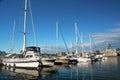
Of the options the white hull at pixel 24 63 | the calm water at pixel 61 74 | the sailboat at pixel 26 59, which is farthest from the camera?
the sailboat at pixel 26 59

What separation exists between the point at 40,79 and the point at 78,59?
62.2 meters

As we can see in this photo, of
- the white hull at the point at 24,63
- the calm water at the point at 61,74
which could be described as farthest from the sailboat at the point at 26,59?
the calm water at the point at 61,74

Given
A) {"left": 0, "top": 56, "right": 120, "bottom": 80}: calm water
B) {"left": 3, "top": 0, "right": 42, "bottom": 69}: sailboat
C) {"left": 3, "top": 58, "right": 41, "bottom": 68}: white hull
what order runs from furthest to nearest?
{"left": 3, "top": 0, "right": 42, "bottom": 69}: sailboat
{"left": 3, "top": 58, "right": 41, "bottom": 68}: white hull
{"left": 0, "top": 56, "right": 120, "bottom": 80}: calm water

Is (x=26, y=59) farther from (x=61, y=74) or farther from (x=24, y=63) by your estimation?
(x=61, y=74)

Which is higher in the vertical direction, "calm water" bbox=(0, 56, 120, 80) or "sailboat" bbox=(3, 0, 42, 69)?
"sailboat" bbox=(3, 0, 42, 69)

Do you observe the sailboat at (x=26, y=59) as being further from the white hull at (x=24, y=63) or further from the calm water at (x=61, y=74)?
the calm water at (x=61, y=74)

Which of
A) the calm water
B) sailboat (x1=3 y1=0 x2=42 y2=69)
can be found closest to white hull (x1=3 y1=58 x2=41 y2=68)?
sailboat (x1=3 y1=0 x2=42 y2=69)

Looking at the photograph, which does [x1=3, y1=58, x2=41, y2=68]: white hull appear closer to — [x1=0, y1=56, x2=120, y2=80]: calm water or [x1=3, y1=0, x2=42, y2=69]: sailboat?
[x1=3, y1=0, x2=42, y2=69]: sailboat

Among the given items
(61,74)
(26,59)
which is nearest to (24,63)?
(26,59)

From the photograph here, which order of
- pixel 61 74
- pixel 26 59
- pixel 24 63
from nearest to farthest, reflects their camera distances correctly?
1. pixel 61 74
2. pixel 26 59
3. pixel 24 63

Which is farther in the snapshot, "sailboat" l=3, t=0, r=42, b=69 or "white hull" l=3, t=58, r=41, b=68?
"sailboat" l=3, t=0, r=42, b=69

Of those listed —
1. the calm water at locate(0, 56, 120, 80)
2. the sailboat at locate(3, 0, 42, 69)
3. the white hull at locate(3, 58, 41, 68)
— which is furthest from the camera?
the sailboat at locate(3, 0, 42, 69)

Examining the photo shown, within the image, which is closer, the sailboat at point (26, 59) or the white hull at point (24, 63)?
the white hull at point (24, 63)

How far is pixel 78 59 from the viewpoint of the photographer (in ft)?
325
